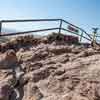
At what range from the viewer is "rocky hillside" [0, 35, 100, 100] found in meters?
6.79

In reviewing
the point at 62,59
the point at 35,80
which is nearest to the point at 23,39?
the point at 62,59

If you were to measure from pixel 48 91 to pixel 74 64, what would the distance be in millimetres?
1277

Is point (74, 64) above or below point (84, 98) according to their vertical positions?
above

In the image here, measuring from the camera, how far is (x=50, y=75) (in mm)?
7746

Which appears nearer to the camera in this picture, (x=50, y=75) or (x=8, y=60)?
(x=50, y=75)

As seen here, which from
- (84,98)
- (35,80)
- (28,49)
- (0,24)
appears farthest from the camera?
(28,49)

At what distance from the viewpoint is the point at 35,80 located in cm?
780

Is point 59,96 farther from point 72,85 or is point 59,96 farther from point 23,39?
point 23,39

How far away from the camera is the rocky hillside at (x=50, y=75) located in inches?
267

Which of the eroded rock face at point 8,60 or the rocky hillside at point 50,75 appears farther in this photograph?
the eroded rock face at point 8,60

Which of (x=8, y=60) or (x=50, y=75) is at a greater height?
(x=8, y=60)

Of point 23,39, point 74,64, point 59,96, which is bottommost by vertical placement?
point 59,96

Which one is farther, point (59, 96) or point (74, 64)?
point (74, 64)

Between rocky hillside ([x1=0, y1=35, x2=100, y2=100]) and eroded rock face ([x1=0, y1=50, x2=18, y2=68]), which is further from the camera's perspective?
eroded rock face ([x1=0, y1=50, x2=18, y2=68])
